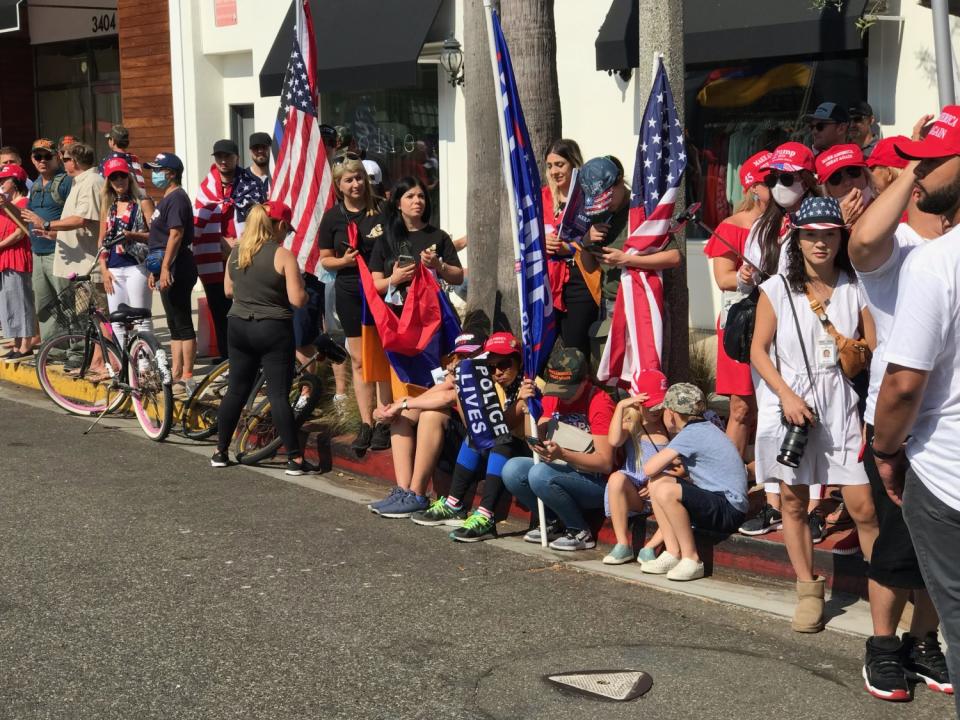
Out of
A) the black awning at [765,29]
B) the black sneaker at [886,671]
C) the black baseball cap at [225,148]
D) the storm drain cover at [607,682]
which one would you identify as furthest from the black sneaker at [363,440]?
the black awning at [765,29]

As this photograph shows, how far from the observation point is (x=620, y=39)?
39.7 feet

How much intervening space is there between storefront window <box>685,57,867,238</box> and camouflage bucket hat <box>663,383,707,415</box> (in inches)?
213


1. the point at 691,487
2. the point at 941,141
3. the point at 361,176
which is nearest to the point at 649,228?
the point at 691,487

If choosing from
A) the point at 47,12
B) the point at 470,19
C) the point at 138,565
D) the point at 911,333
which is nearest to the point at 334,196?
the point at 470,19

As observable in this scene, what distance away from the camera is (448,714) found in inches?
188

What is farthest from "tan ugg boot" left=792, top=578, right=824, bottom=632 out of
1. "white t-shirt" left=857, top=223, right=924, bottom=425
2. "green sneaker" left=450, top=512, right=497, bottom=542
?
"green sneaker" left=450, top=512, right=497, bottom=542

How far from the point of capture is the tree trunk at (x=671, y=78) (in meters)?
7.91

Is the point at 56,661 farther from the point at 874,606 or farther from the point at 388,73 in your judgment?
the point at 388,73

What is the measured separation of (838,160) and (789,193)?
11.5 inches

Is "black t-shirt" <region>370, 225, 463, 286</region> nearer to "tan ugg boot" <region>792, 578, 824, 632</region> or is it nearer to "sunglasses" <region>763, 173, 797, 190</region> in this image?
"sunglasses" <region>763, 173, 797, 190</region>

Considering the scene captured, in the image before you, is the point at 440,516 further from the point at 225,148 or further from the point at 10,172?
the point at 10,172

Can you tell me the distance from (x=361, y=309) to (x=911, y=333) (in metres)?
5.67

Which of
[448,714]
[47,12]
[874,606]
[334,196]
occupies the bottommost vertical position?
[448,714]

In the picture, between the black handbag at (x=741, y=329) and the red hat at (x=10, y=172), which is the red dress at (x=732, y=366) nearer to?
the black handbag at (x=741, y=329)
